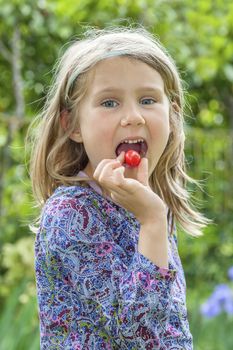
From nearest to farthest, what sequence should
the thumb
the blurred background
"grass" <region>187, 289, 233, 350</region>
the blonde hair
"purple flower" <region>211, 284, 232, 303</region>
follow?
the thumb
the blonde hair
"grass" <region>187, 289, 233, 350</region>
"purple flower" <region>211, 284, 232, 303</region>
the blurred background

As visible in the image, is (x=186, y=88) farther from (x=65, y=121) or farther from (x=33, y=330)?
(x=65, y=121)

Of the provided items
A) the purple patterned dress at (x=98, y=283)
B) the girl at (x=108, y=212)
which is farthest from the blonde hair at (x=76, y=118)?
the purple patterned dress at (x=98, y=283)

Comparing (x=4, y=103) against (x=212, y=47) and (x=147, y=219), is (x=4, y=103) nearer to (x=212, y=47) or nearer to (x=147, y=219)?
(x=212, y=47)

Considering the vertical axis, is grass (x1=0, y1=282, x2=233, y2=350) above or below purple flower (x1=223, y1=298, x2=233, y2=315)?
above

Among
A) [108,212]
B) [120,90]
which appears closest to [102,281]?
[108,212]

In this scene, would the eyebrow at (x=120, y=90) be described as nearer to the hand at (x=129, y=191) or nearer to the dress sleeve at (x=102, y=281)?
the hand at (x=129, y=191)

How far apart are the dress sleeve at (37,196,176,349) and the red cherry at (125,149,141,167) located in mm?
138

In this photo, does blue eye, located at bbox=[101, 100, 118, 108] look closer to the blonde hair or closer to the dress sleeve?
the blonde hair

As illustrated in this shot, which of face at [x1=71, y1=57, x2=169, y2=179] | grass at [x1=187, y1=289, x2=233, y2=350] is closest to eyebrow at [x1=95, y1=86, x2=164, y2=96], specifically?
face at [x1=71, y1=57, x2=169, y2=179]

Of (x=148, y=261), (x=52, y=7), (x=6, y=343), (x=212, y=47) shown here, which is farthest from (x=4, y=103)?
(x=148, y=261)

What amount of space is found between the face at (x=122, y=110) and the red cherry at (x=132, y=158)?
0.8 inches

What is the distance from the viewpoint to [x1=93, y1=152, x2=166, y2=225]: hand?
1.87 meters

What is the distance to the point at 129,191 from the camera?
1882 mm

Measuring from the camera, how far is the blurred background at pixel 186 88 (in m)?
4.88
